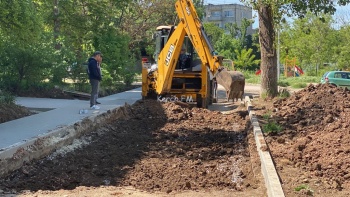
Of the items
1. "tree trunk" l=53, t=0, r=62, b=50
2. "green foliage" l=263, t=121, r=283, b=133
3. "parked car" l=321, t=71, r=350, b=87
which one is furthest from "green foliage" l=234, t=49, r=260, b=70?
"green foliage" l=263, t=121, r=283, b=133

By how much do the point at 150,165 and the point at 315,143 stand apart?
9.64 ft

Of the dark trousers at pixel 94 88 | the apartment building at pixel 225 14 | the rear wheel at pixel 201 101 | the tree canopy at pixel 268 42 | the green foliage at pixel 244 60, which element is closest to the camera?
the dark trousers at pixel 94 88

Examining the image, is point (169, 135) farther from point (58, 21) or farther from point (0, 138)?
point (58, 21)

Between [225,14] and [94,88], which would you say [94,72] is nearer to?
[94,88]

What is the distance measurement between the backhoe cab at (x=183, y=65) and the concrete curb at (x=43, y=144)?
3740 millimetres

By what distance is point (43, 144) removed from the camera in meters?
10.3

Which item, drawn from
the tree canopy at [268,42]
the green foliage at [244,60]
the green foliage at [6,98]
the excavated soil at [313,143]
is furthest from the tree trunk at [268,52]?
the green foliage at [244,60]

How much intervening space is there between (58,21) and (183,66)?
8977mm

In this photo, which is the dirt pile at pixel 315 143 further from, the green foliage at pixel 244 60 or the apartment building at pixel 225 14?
the apartment building at pixel 225 14

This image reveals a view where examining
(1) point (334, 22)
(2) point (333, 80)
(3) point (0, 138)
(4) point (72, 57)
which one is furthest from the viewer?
(1) point (334, 22)

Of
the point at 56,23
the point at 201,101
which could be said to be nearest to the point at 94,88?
the point at 201,101

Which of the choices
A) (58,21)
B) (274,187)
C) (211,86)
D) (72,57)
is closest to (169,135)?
(274,187)

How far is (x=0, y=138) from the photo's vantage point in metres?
10.6

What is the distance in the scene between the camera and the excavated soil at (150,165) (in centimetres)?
802
